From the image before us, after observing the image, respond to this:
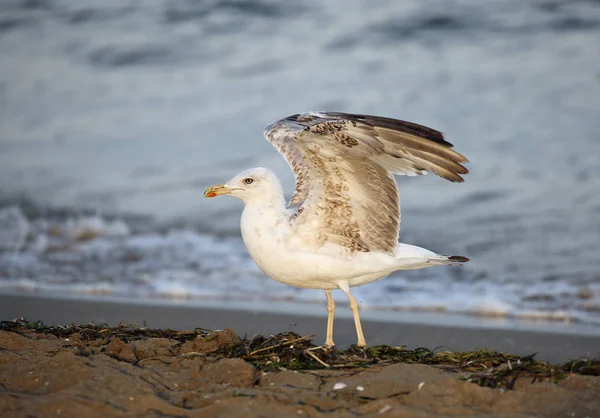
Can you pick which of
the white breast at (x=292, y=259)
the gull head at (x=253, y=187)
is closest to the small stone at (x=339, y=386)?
the white breast at (x=292, y=259)

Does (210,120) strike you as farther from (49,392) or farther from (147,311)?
(49,392)

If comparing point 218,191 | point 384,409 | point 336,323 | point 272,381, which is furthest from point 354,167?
point 336,323

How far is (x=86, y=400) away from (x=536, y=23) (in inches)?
565

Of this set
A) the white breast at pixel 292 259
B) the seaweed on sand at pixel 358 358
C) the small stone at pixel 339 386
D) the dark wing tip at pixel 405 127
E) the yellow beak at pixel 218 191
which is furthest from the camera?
the yellow beak at pixel 218 191

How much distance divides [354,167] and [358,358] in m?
1.37

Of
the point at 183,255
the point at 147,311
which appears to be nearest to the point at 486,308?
the point at 147,311

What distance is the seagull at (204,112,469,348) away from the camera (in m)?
5.26

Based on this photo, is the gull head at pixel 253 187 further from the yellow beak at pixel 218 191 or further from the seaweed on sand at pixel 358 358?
the seaweed on sand at pixel 358 358

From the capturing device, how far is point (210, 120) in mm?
15453

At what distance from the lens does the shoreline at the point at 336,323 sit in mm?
6902

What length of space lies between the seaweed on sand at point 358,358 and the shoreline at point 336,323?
137 cm

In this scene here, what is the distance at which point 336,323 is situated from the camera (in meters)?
8.00

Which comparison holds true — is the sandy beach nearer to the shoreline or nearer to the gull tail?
the gull tail

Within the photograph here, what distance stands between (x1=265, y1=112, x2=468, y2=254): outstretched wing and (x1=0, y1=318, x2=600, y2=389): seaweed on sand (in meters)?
0.96
